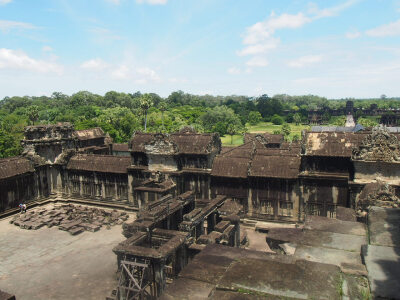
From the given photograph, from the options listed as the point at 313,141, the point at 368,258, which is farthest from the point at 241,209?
the point at 368,258

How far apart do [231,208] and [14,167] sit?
807 inches

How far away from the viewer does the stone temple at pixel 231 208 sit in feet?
21.8

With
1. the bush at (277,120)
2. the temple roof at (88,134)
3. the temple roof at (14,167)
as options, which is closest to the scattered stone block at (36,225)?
the temple roof at (14,167)

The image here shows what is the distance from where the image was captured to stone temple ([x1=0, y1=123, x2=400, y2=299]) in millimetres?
6656

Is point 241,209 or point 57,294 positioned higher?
point 241,209

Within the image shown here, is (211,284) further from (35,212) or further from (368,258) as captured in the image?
(35,212)

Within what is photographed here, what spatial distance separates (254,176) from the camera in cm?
2372

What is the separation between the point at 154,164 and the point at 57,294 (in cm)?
1289

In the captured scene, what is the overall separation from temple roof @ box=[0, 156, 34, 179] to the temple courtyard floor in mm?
4692

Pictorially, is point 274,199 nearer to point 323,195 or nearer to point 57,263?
point 323,195

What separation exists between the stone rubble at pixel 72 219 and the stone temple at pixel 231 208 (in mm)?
158

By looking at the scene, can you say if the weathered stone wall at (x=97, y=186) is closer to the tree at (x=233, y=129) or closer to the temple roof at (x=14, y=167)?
the temple roof at (x=14, y=167)

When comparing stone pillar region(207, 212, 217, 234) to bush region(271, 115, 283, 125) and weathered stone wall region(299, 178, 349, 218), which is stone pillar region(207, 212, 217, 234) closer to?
weathered stone wall region(299, 178, 349, 218)

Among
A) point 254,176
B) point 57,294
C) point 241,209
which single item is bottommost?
point 57,294
